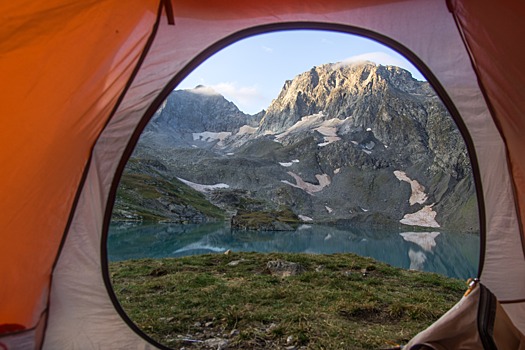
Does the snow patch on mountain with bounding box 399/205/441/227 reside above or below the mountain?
below

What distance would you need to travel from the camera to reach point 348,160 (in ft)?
355

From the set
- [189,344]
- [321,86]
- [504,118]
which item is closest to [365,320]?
[189,344]

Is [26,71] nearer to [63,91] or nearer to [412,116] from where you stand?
[63,91]

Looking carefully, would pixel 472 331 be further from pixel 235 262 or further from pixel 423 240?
pixel 423 240

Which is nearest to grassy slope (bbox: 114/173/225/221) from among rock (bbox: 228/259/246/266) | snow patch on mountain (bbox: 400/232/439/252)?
snow patch on mountain (bbox: 400/232/439/252)

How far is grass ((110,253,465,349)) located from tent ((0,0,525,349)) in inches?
38.8

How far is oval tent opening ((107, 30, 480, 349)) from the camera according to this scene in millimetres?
3924

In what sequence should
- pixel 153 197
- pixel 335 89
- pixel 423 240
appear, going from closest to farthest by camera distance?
1. pixel 423 240
2. pixel 153 197
3. pixel 335 89

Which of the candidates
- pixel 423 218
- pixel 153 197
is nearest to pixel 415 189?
pixel 423 218

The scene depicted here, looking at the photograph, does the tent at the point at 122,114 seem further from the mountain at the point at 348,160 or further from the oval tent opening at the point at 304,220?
the mountain at the point at 348,160

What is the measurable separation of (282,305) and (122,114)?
2866mm

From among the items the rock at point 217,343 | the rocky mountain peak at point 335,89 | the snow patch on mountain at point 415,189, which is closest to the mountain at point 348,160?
the snow patch on mountain at point 415,189

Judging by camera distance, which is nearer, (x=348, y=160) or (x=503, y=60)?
(x=503, y=60)

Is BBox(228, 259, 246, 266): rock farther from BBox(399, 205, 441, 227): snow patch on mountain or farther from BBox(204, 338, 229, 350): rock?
BBox(399, 205, 441, 227): snow patch on mountain
